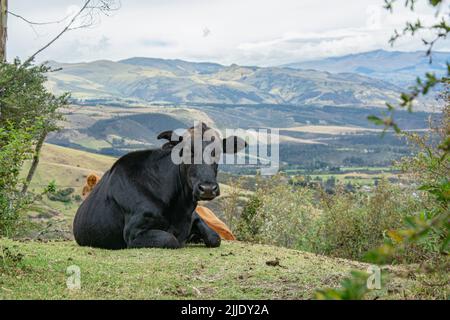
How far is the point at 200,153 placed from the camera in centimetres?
1318

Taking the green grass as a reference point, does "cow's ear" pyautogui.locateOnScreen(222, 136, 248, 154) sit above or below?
above

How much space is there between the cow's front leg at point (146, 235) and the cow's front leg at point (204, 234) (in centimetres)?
73

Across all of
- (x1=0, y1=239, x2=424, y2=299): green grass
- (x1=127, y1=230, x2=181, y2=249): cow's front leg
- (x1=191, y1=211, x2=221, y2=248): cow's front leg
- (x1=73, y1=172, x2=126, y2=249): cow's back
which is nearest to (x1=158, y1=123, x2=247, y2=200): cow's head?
(x1=127, y1=230, x2=181, y2=249): cow's front leg

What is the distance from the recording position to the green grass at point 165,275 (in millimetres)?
7859

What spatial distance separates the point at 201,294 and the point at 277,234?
17849mm

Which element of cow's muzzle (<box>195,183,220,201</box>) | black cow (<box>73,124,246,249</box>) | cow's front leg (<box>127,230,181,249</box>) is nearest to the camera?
cow's muzzle (<box>195,183,220,201</box>)

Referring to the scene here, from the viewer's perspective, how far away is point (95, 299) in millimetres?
7312

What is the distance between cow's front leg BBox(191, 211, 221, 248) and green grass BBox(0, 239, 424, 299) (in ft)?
4.53

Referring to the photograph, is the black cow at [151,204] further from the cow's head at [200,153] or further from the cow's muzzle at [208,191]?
the cow's muzzle at [208,191]

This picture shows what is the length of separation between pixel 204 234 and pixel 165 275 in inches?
183

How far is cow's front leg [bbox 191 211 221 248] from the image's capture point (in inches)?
547

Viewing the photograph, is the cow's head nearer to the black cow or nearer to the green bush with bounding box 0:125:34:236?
the black cow
